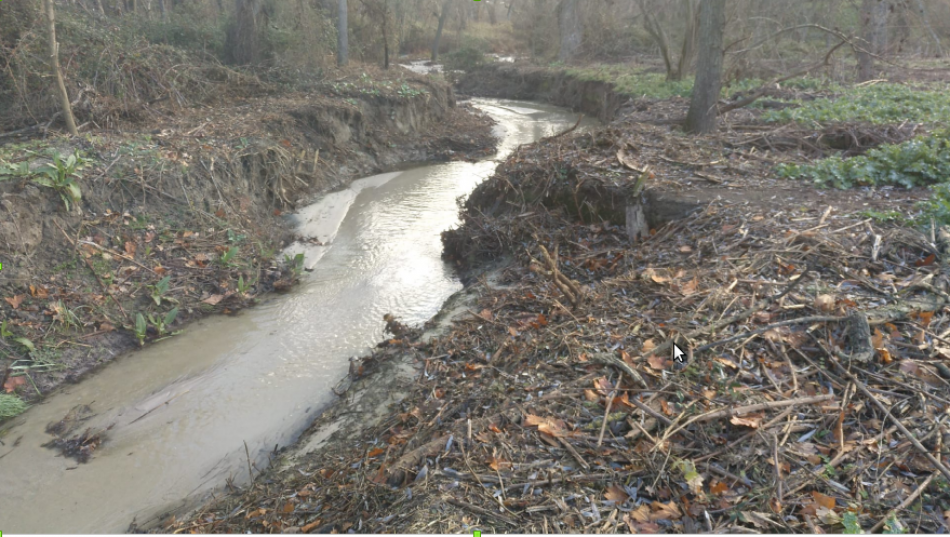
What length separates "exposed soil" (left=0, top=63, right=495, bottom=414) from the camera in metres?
5.61

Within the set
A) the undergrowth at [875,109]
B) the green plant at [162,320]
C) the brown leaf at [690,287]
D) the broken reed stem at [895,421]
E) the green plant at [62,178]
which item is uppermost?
the undergrowth at [875,109]

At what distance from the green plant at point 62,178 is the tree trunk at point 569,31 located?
79.8 feet

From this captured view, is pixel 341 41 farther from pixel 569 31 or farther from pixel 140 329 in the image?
pixel 569 31

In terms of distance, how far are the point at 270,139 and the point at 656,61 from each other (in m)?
18.6

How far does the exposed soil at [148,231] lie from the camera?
5.61 metres

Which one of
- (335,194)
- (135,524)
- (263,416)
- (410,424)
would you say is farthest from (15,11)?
(410,424)

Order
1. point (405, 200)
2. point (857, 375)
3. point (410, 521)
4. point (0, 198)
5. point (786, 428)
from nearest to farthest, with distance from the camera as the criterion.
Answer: point (410, 521) → point (786, 428) → point (857, 375) → point (0, 198) → point (405, 200)

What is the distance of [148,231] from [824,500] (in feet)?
24.3

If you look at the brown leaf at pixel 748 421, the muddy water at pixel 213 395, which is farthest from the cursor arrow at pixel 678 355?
the muddy water at pixel 213 395

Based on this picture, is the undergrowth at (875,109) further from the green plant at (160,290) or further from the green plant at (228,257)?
the green plant at (160,290)

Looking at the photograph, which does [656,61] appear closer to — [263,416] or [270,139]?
[270,139]

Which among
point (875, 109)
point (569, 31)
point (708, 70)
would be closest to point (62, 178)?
point (708, 70)

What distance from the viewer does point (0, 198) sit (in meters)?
5.79

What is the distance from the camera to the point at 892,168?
238 inches
